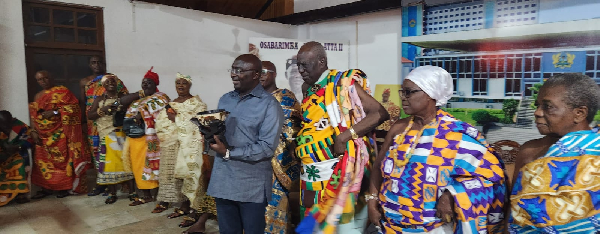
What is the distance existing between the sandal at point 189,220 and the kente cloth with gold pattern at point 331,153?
5.88 feet

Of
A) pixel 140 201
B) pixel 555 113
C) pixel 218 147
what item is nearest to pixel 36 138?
pixel 140 201

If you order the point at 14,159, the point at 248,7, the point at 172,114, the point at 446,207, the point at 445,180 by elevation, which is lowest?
the point at 14,159

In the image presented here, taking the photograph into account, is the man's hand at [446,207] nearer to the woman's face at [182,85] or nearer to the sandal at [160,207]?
the woman's face at [182,85]

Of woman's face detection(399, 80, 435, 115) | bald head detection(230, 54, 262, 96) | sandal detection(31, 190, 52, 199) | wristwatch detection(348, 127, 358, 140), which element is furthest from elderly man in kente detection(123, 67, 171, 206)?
woman's face detection(399, 80, 435, 115)

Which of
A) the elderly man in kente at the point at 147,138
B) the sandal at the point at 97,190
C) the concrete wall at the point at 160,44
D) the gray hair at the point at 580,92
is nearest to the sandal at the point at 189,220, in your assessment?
the elderly man in kente at the point at 147,138

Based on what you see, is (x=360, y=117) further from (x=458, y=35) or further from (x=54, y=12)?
(x=54, y=12)

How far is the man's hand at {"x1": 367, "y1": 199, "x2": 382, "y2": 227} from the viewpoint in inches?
73.1

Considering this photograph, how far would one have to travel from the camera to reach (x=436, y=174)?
165 cm

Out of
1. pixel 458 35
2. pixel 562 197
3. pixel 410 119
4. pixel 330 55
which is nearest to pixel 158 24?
pixel 330 55

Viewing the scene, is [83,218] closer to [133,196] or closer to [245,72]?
[133,196]

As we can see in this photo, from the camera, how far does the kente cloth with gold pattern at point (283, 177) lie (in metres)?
2.55

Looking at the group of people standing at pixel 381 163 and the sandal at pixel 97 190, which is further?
the sandal at pixel 97 190

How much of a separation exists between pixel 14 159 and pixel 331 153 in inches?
168

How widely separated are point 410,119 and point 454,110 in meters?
2.68
